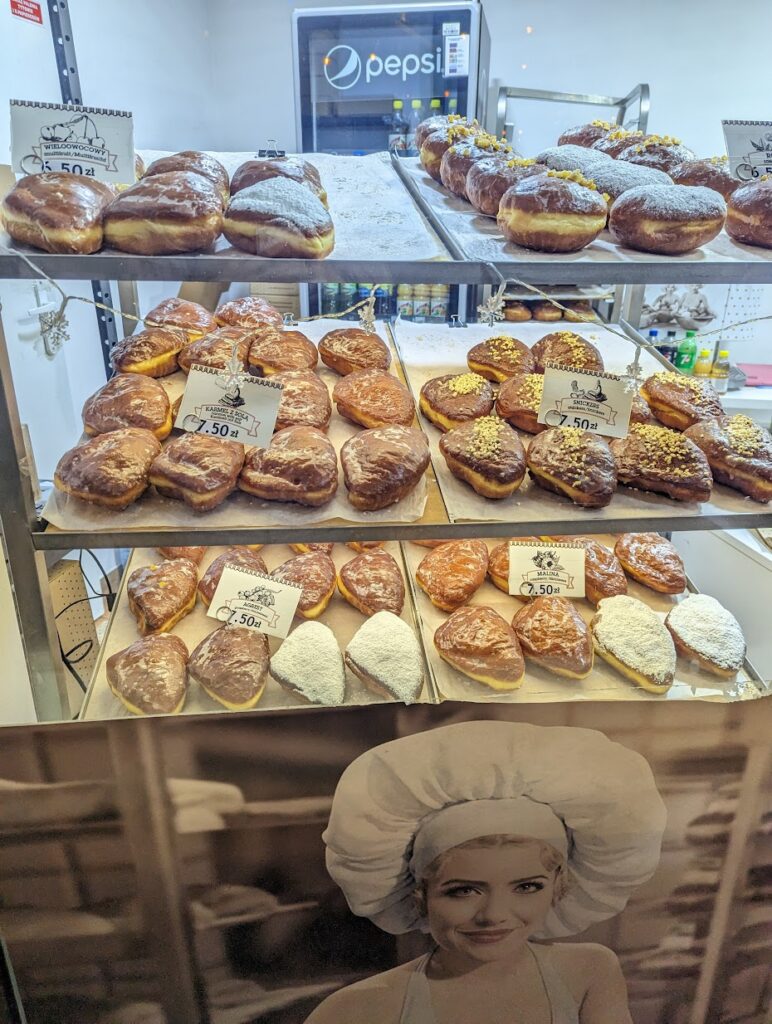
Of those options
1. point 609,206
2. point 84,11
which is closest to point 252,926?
point 609,206

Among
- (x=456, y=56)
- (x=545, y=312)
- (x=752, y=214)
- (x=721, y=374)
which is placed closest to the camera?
(x=752, y=214)

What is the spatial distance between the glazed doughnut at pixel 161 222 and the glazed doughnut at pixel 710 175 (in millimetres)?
994

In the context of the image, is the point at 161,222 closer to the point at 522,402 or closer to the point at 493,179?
the point at 493,179

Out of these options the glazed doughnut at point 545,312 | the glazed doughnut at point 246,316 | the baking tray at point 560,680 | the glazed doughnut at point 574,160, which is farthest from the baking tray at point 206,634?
the glazed doughnut at point 545,312

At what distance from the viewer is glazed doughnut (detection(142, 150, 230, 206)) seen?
1.32m

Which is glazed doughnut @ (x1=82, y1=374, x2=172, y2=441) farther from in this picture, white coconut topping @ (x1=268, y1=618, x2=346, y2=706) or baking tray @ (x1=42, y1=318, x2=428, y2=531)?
white coconut topping @ (x1=268, y1=618, x2=346, y2=706)

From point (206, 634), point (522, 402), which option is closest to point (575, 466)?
point (522, 402)

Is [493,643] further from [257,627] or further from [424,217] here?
[424,217]

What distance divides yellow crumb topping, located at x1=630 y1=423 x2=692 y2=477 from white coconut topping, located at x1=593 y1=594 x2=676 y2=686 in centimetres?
39

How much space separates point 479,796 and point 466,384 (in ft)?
2.83

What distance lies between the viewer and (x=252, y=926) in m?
1.28

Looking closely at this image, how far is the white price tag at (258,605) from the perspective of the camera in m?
1.38

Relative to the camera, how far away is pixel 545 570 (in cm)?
157

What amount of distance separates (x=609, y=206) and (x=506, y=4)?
309 cm
